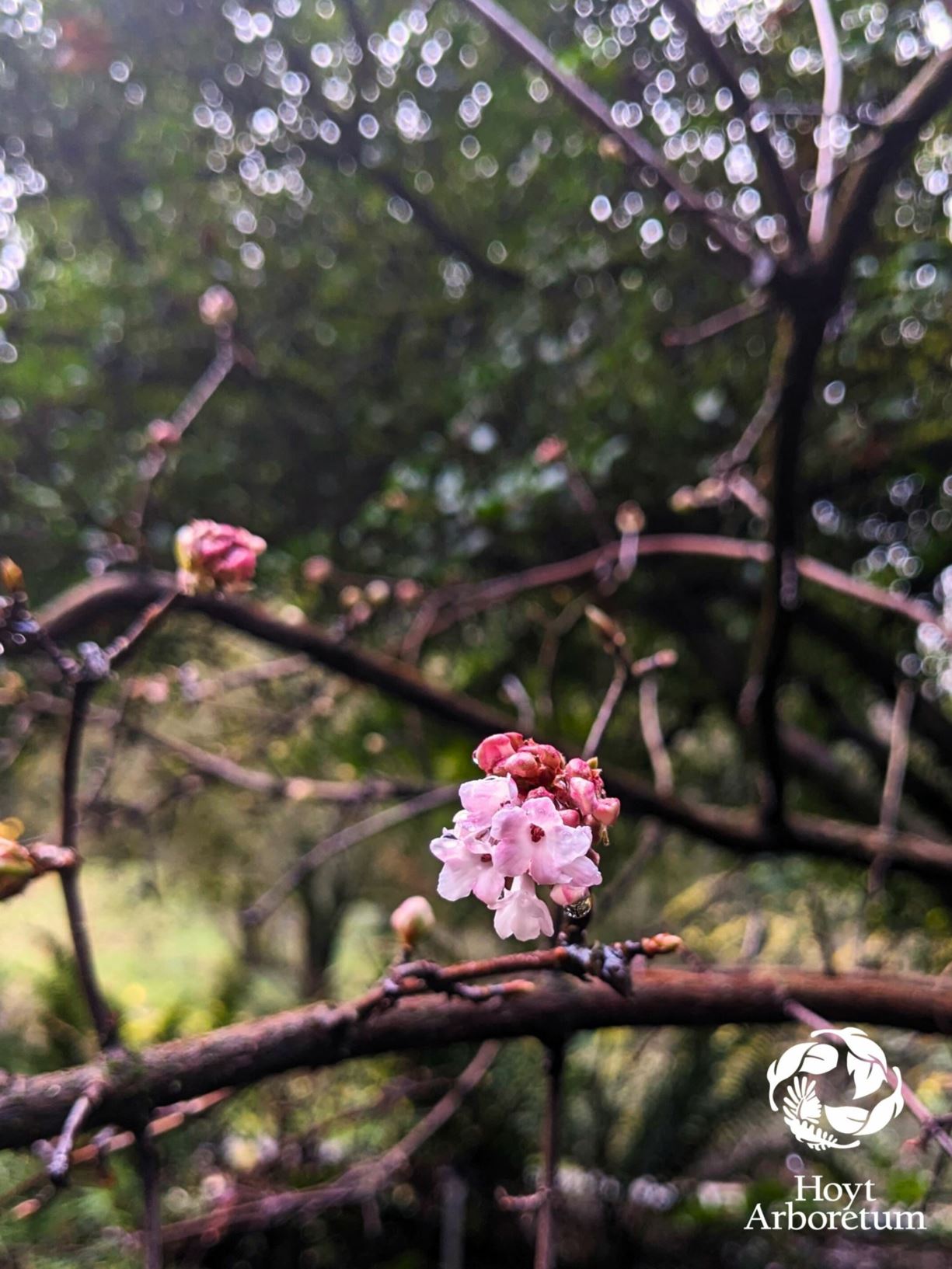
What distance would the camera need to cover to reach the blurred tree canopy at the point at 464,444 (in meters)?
0.70

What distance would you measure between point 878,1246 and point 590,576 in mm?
561

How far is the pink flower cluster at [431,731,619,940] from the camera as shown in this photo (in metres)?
0.17

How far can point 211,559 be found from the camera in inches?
11.1

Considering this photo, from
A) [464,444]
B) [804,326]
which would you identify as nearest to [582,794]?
[804,326]

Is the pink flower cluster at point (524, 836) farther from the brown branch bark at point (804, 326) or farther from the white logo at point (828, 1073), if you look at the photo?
the brown branch bark at point (804, 326)

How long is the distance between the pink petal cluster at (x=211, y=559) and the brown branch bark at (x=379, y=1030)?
0.14 m

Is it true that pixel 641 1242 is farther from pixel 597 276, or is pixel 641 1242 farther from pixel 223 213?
pixel 223 213

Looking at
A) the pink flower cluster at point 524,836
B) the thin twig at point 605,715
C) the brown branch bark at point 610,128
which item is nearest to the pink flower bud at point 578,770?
→ the pink flower cluster at point 524,836

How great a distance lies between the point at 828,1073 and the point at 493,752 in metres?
0.22

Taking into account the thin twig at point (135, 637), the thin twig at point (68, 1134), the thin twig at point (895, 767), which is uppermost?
the thin twig at point (895, 767)

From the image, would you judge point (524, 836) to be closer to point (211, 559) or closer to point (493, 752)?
point (493, 752)

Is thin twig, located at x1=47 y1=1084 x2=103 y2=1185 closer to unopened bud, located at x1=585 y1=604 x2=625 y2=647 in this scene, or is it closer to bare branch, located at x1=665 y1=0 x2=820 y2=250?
unopened bud, located at x1=585 y1=604 x2=625 y2=647

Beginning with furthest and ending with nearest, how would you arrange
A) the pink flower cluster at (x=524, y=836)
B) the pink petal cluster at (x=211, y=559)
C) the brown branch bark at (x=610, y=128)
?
the brown branch bark at (x=610, y=128) < the pink petal cluster at (x=211, y=559) < the pink flower cluster at (x=524, y=836)

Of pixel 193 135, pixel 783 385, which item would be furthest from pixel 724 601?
pixel 193 135
